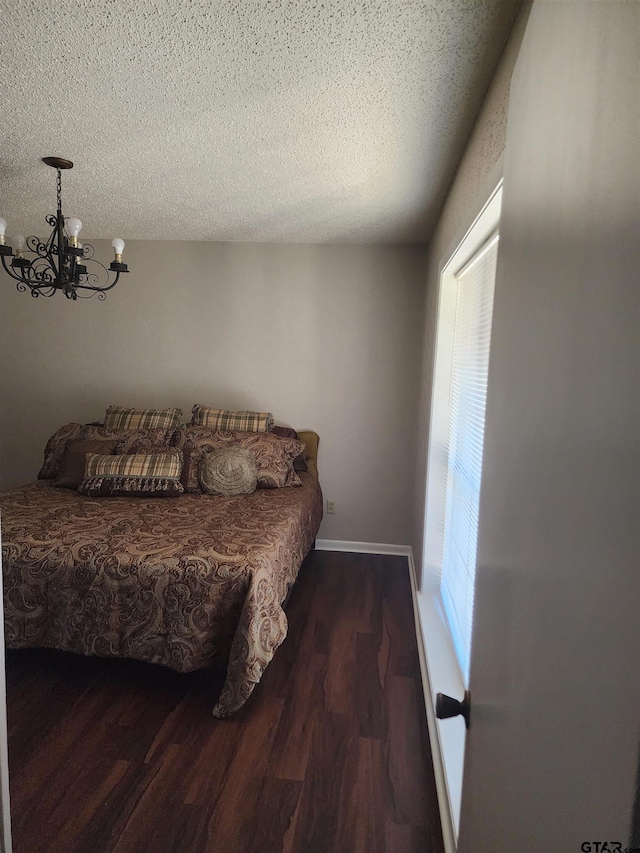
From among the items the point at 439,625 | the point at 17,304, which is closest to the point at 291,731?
the point at 439,625

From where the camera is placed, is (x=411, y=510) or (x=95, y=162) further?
(x=411, y=510)

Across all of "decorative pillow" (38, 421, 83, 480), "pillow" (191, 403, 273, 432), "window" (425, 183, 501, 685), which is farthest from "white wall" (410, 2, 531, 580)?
"decorative pillow" (38, 421, 83, 480)

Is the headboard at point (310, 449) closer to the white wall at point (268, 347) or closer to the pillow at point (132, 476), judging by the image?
the white wall at point (268, 347)

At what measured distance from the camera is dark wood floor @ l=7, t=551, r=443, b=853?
1458 mm

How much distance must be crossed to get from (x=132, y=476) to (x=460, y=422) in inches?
79.2

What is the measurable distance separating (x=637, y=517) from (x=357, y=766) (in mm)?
1839

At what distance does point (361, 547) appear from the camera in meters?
3.91

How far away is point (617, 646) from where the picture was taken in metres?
0.33

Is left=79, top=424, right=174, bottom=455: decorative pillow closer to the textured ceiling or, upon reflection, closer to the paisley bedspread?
the paisley bedspread

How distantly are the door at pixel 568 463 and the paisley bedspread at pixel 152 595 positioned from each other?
1408 millimetres

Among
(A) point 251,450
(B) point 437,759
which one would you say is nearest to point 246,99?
(A) point 251,450

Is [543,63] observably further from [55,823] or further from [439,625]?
[439,625]

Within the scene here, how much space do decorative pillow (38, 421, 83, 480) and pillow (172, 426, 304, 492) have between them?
0.80 m

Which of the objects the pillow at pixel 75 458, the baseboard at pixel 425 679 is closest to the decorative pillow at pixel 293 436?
the baseboard at pixel 425 679
